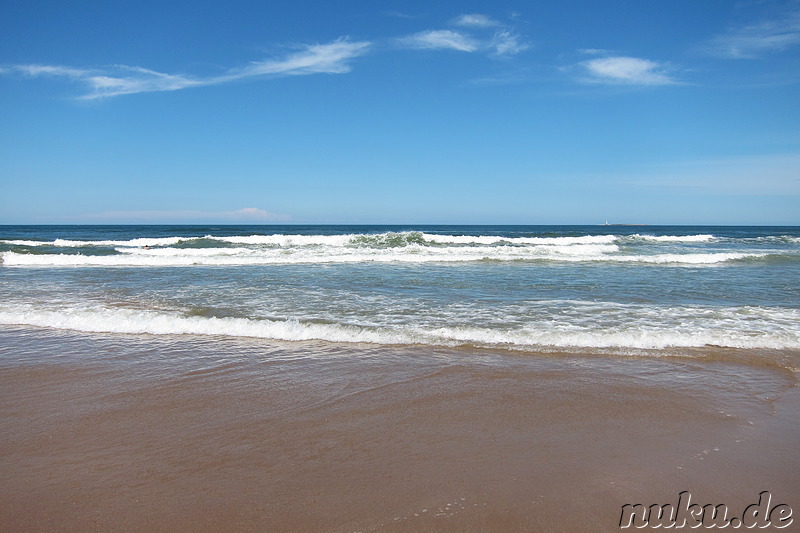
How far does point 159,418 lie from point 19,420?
1.06m

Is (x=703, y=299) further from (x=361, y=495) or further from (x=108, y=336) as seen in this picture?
(x=108, y=336)

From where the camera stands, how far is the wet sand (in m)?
2.52

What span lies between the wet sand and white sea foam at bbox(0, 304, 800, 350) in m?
0.58

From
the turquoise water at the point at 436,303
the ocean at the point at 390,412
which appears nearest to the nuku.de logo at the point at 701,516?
the ocean at the point at 390,412

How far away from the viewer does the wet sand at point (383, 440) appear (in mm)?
2521

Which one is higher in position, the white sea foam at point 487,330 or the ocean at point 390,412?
the white sea foam at point 487,330

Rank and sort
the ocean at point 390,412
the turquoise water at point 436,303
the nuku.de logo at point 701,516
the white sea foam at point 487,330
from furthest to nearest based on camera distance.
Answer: the turquoise water at point 436,303, the white sea foam at point 487,330, the ocean at point 390,412, the nuku.de logo at point 701,516

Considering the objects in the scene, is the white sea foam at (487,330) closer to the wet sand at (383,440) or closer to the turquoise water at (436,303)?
the turquoise water at (436,303)

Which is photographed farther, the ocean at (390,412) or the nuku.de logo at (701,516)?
the ocean at (390,412)

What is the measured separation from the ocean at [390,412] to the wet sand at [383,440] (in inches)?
0.6

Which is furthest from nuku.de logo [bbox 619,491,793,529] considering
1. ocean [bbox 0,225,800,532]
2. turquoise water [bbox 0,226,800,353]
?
turquoise water [bbox 0,226,800,353]

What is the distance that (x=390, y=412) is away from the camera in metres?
3.75

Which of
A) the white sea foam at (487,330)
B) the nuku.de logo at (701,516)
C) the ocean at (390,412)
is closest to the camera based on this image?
the nuku.de logo at (701,516)

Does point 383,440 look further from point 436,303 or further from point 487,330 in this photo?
point 436,303
